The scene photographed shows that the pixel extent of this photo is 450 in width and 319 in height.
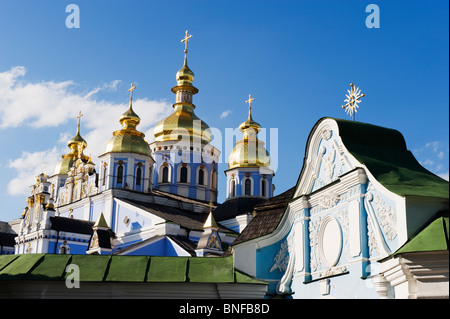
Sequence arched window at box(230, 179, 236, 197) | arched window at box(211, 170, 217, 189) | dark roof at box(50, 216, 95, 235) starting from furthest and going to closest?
arched window at box(211, 170, 217, 189) < arched window at box(230, 179, 236, 197) < dark roof at box(50, 216, 95, 235)

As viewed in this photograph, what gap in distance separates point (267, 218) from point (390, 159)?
325cm

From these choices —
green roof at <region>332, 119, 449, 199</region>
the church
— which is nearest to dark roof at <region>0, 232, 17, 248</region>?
the church

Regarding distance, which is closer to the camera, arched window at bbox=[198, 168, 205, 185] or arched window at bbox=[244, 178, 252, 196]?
arched window at bbox=[244, 178, 252, 196]

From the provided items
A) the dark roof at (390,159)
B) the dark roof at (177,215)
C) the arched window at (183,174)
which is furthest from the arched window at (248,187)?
the dark roof at (390,159)

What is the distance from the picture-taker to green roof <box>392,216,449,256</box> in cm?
712

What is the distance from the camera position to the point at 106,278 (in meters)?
10.2

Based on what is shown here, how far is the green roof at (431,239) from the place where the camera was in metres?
7.12

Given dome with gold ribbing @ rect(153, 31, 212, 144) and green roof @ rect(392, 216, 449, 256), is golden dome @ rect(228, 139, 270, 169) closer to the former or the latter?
dome with gold ribbing @ rect(153, 31, 212, 144)

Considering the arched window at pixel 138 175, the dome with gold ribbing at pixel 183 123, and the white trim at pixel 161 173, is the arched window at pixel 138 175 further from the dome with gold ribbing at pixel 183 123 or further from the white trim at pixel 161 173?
the dome with gold ribbing at pixel 183 123

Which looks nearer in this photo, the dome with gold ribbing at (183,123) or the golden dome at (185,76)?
the dome with gold ribbing at (183,123)

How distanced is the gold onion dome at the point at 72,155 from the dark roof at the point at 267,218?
99.3 feet

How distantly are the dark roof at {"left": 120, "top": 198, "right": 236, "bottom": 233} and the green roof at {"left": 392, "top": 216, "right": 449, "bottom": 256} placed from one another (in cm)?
2127

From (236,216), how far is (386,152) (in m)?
23.0
